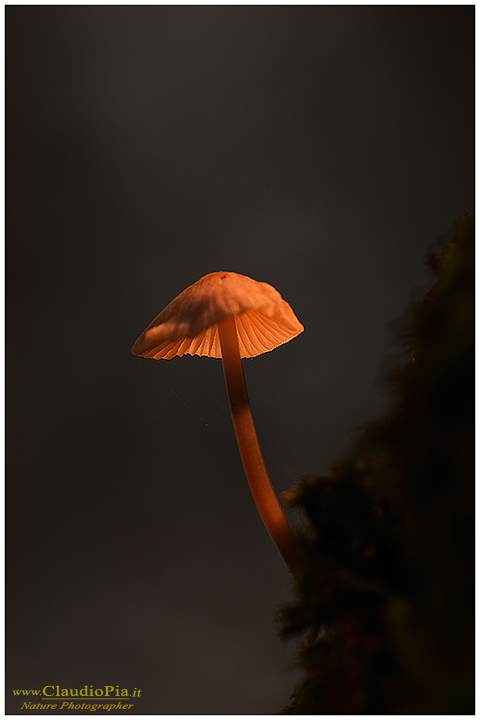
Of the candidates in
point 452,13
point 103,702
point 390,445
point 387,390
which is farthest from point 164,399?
point 452,13

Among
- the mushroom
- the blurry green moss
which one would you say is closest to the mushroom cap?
the mushroom

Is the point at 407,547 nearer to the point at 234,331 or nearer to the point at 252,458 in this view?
the point at 252,458

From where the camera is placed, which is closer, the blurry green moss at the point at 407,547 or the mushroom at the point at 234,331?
the blurry green moss at the point at 407,547

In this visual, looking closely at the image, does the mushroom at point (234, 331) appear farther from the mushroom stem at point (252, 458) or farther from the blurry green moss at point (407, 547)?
the blurry green moss at point (407, 547)

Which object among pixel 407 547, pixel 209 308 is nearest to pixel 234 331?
pixel 209 308

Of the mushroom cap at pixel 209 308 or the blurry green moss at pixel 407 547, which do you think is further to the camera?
the mushroom cap at pixel 209 308

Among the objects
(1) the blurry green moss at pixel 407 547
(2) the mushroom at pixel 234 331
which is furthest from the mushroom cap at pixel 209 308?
(1) the blurry green moss at pixel 407 547

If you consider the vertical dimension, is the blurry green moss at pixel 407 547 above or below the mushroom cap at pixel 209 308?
below
